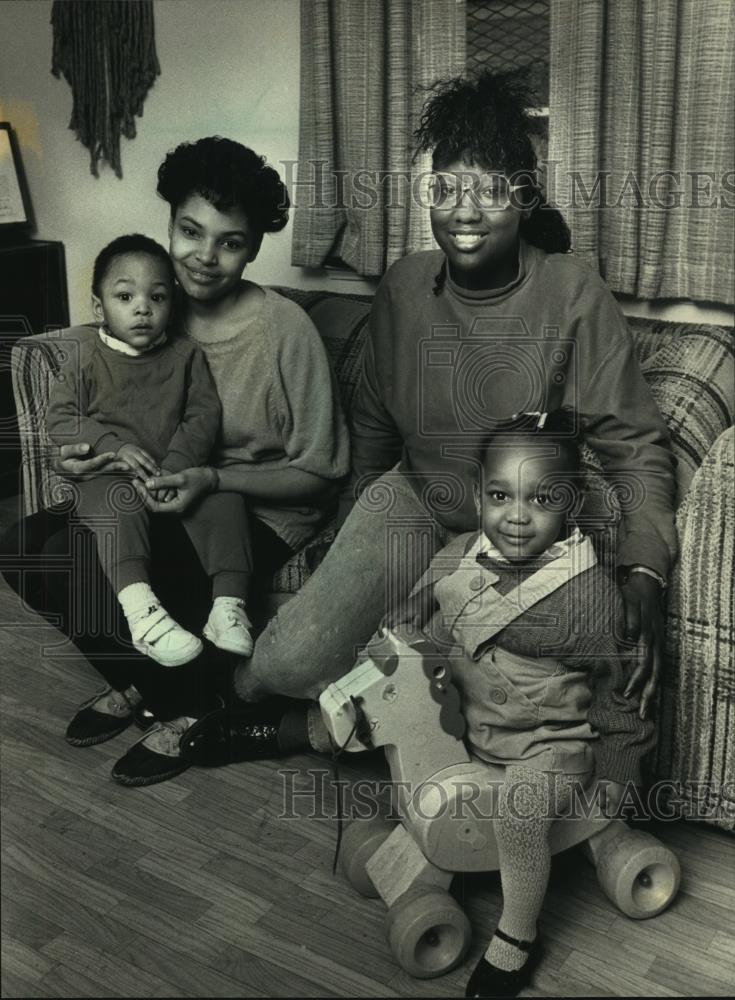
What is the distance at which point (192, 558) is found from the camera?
193cm

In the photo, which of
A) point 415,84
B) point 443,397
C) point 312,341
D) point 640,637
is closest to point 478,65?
point 415,84

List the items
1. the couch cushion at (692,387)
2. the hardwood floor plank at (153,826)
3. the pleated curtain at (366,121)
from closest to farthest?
the hardwood floor plank at (153,826) → the couch cushion at (692,387) → the pleated curtain at (366,121)

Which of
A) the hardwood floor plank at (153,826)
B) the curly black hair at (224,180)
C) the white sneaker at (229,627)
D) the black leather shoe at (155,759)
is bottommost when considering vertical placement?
the hardwood floor plank at (153,826)

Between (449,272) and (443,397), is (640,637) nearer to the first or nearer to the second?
(443,397)

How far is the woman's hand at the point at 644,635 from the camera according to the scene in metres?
1.53

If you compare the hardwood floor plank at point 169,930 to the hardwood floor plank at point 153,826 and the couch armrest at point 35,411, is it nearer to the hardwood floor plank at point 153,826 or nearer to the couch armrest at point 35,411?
the hardwood floor plank at point 153,826

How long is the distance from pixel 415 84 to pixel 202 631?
1.38 metres

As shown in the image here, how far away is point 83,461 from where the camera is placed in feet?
6.26

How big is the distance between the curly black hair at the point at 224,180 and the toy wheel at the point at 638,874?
47.3 inches

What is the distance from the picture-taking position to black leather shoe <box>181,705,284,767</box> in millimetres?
1943

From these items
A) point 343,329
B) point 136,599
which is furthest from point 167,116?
point 136,599

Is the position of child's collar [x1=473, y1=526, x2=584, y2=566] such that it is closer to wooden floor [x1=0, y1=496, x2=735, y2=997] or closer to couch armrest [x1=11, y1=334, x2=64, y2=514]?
wooden floor [x1=0, y1=496, x2=735, y2=997]

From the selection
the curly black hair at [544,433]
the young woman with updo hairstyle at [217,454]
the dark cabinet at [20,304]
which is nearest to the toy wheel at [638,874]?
the curly black hair at [544,433]

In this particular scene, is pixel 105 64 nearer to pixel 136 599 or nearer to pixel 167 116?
pixel 167 116
